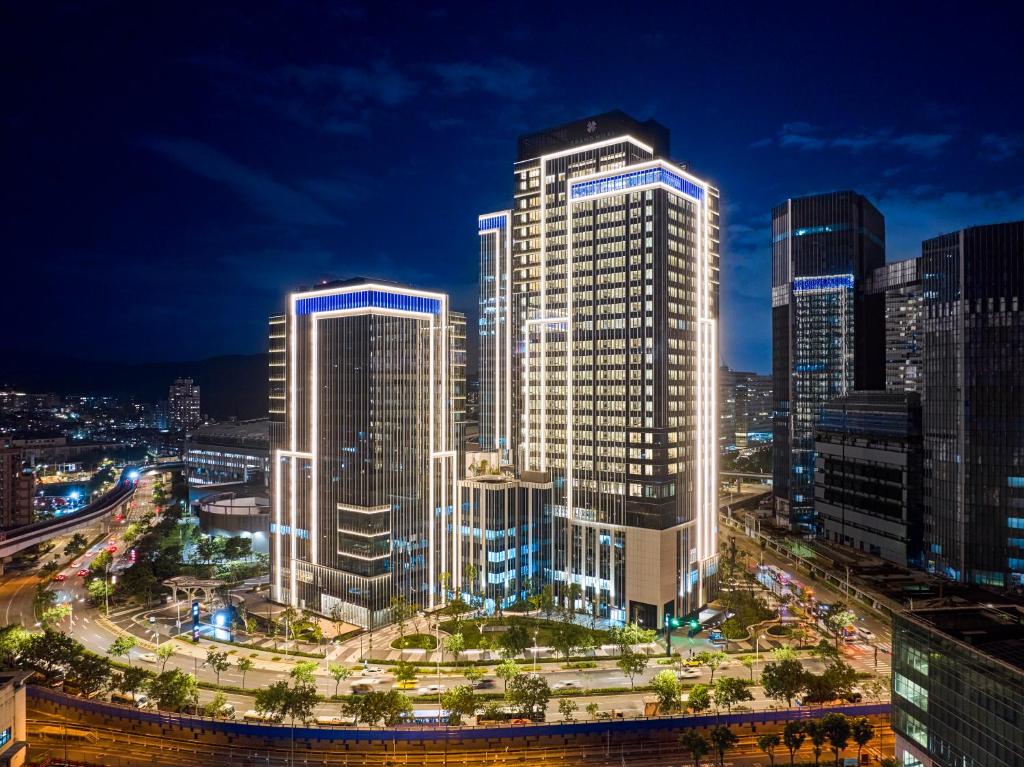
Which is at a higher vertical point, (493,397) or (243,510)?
(493,397)

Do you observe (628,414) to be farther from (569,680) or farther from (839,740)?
(839,740)

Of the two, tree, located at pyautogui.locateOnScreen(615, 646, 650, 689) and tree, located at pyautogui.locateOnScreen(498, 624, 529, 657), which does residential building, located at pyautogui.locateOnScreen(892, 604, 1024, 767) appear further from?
tree, located at pyautogui.locateOnScreen(498, 624, 529, 657)

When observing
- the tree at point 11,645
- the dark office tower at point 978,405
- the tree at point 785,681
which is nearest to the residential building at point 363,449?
the tree at point 11,645

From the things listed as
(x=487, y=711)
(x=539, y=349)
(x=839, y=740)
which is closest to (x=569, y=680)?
(x=487, y=711)

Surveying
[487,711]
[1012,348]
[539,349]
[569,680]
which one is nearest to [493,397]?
[539,349]

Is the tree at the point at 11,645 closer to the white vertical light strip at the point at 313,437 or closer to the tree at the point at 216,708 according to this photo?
the tree at the point at 216,708

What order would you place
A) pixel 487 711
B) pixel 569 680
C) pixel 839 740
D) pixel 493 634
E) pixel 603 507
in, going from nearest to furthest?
pixel 839 740
pixel 487 711
pixel 569 680
pixel 493 634
pixel 603 507

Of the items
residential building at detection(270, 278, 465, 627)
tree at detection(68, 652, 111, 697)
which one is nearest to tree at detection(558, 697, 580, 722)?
residential building at detection(270, 278, 465, 627)

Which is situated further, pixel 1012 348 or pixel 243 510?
pixel 243 510

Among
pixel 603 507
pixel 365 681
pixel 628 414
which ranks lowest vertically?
pixel 365 681

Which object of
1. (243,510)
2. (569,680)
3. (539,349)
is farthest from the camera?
(243,510)
